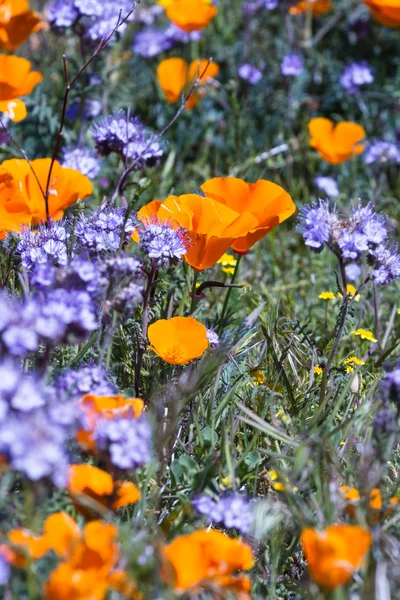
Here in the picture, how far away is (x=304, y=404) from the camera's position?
2027mm

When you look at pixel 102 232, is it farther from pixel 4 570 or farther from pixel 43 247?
pixel 4 570

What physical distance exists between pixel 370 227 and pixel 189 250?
43 centimetres

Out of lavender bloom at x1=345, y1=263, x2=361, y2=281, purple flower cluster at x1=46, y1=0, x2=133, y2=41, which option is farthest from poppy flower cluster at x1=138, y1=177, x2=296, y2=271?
purple flower cluster at x1=46, y1=0, x2=133, y2=41

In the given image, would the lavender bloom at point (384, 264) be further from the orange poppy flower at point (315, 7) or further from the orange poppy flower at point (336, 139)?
the orange poppy flower at point (315, 7)

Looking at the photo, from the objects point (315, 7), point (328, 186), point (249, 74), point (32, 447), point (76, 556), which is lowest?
point (328, 186)

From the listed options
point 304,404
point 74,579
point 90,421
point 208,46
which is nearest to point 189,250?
point 304,404

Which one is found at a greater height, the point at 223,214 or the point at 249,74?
the point at 223,214

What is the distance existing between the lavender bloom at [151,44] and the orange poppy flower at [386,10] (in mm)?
975

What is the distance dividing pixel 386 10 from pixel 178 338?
229 centimetres

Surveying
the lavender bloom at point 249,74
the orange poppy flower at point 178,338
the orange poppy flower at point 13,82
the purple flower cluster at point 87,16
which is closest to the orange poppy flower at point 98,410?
the orange poppy flower at point 178,338

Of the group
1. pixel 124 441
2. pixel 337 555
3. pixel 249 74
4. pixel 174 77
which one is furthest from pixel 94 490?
pixel 249 74

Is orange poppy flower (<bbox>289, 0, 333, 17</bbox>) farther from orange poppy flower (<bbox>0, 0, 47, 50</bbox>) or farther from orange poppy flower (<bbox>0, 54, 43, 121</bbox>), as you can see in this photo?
orange poppy flower (<bbox>0, 54, 43, 121</bbox>)

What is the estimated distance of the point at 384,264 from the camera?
2041mm

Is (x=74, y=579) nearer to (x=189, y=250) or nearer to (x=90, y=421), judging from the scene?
(x=90, y=421)
